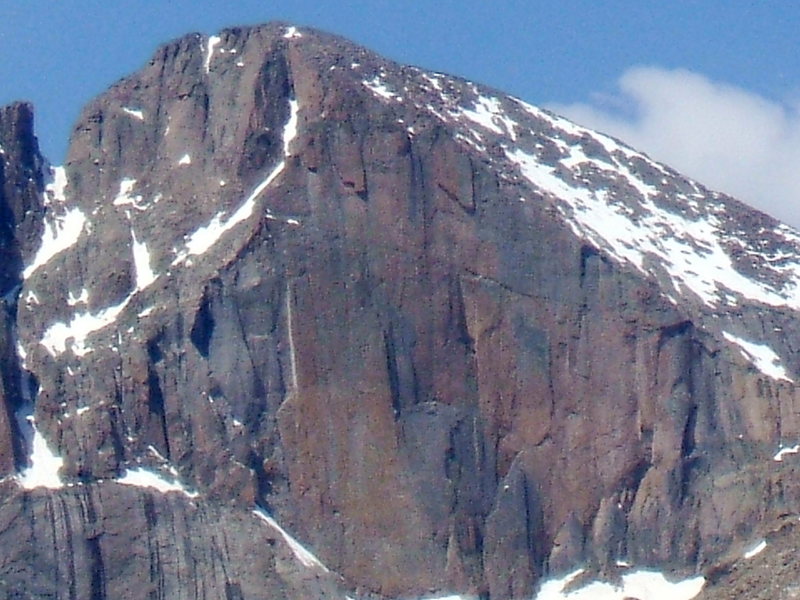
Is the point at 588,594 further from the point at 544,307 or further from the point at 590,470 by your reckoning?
the point at 544,307

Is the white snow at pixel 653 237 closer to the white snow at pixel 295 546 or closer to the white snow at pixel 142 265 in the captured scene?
the white snow at pixel 142 265

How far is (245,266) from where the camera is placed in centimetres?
12394

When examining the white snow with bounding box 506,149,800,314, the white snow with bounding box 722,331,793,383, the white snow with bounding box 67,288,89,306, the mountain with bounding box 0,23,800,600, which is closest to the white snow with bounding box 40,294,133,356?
the mountain with bounding box 0,23,800,600

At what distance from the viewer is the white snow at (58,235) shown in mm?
129125

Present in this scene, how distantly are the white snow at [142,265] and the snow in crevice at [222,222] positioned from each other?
165 cm

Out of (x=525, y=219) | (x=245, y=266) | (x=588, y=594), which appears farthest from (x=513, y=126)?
(x=588, y=594)

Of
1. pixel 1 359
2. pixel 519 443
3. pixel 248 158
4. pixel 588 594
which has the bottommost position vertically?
pixel 588 594

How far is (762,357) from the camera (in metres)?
127

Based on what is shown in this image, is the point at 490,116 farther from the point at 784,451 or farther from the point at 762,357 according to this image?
the point at 784,451

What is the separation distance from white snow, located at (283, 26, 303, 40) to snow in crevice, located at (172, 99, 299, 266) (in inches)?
265

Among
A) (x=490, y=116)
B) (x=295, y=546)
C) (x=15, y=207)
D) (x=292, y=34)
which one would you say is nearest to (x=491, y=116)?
(x=490, y=116)

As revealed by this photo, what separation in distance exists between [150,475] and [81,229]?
17323mm

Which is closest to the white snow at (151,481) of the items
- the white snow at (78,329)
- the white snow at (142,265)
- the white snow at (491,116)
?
the white snow at (78,329)

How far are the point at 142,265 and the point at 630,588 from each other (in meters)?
32.6
